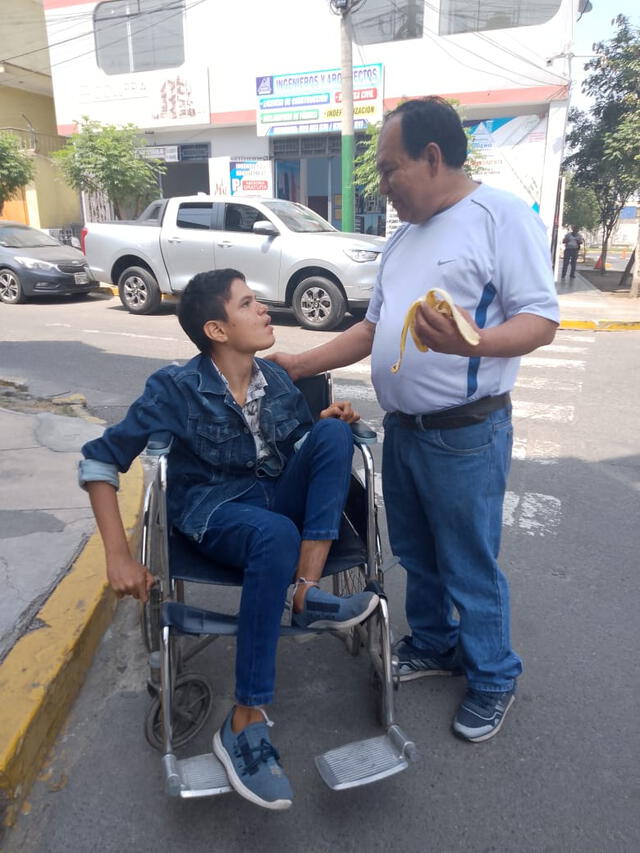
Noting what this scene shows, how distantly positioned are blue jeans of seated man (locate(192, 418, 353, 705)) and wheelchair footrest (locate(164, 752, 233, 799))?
18 cm

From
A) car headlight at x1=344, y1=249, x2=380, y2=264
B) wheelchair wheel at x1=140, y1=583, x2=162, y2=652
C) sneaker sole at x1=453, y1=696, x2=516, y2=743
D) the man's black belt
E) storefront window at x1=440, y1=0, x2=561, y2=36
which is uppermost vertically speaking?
storefront window at x1=440, y1=0, x2=561, y2=36

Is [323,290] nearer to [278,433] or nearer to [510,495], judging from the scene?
[510,495]

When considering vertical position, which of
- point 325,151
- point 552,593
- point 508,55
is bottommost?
point 552,593

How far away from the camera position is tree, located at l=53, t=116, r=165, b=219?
1439 centimetres

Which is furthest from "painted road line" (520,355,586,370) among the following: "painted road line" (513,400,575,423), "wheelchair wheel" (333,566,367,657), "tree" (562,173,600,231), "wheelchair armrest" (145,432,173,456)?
"tree" (562,173,600,231)

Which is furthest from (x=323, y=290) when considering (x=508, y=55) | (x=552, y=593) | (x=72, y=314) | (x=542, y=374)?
(x=508, y=55)

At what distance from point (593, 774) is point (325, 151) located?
16.7 m

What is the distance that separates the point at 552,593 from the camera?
310 centimetres

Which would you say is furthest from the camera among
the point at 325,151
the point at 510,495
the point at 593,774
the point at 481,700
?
the point at 325,151

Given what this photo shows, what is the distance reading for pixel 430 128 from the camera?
1.98m

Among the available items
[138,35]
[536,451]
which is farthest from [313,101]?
[536,451]

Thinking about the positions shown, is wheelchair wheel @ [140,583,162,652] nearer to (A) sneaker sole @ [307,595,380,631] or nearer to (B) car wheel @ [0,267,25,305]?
(A) sneaker sole @ [307,595,380,631]

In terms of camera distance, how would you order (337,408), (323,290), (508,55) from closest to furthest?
(337,408), (323,290), (508,55)

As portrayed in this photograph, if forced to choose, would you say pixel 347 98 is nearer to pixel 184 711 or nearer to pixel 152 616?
pixel 152 616
